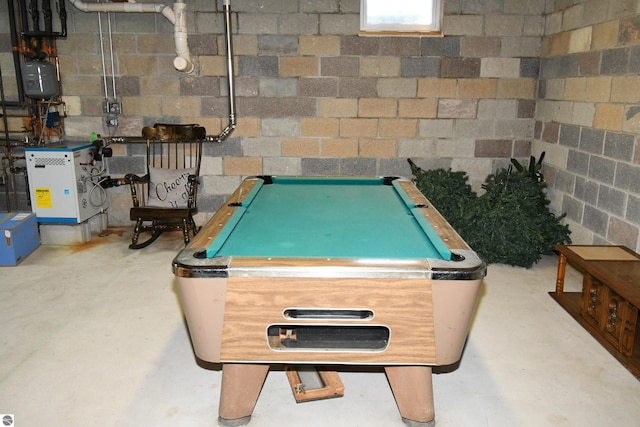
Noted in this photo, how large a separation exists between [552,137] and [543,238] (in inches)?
42.6

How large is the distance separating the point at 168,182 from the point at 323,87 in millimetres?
1692

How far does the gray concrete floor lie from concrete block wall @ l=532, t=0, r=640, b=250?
0.70m

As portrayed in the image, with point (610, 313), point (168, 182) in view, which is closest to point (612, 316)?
point (610, 313)

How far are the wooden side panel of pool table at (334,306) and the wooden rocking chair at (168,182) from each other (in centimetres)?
271

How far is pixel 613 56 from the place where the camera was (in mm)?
3771

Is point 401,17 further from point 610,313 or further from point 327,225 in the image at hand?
point 610,313

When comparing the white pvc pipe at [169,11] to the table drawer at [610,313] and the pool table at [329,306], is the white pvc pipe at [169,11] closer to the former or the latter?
the pool table at [329,306]

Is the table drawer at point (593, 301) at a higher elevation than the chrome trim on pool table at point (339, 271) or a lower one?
lower

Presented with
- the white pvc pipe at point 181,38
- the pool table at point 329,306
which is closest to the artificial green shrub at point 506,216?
the pool table at point 329,306

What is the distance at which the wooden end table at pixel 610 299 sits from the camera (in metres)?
2.74

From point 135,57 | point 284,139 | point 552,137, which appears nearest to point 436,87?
point 552,137

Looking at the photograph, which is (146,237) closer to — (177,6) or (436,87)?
(177,6)

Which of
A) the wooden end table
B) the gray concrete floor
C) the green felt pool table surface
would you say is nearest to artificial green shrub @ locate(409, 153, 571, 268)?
the gray concrete floor

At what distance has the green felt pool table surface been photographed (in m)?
2.15
